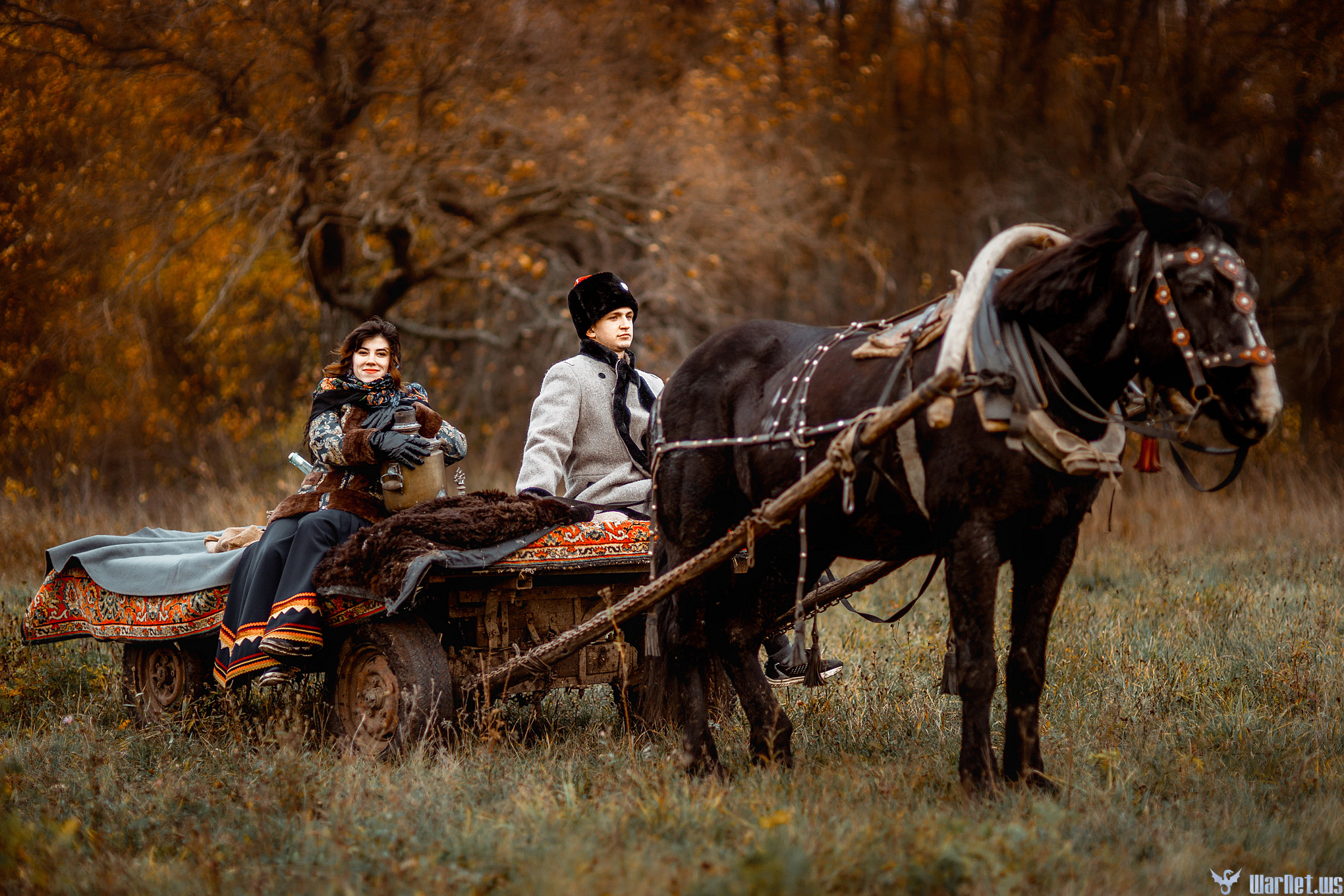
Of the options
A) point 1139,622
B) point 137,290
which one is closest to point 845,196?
point 137,290

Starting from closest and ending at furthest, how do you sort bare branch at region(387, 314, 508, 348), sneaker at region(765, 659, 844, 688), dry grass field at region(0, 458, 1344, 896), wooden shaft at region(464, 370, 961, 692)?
dry grass field at region(0, 458, 1344, 896)
wooden shaft at region(464, 370, 961, 692)
sneaker at region(765, 659, 844, 688)
bare branch at region(387, 314, 508, 348)

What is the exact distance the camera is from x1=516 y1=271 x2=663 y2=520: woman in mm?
5078

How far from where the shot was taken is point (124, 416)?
43.9 feet

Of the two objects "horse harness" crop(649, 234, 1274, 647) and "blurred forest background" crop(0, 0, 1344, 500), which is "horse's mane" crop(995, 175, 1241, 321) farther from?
"blurred forest background" crop(0, 0, 1344, 500)

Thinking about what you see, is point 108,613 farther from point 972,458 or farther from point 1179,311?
point 1179,311

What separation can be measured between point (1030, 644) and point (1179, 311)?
1193 mm

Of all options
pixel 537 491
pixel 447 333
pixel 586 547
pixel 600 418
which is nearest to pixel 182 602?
pixel 537 491

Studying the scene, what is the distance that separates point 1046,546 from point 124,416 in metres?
12.7

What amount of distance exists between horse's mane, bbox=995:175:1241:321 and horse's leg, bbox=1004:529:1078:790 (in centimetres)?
76

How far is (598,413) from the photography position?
519 centimetres

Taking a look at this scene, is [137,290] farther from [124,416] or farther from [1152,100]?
[1152,100]

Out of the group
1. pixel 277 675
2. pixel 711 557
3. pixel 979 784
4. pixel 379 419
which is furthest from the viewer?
pixel 379 419

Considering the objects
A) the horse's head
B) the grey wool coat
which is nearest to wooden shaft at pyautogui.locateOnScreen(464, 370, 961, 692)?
the horse's head

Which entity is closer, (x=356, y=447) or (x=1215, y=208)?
(x=1215, y=208)
